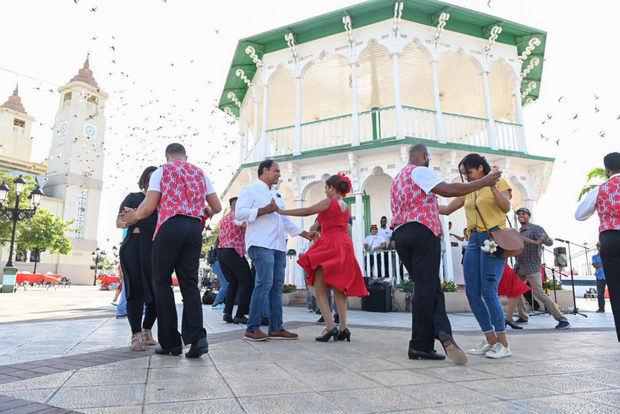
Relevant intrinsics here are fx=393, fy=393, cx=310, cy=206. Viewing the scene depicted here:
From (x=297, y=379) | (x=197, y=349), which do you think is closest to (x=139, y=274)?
(x=197, y=349)

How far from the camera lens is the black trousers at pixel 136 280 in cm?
372

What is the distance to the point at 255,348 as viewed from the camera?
3.71 m

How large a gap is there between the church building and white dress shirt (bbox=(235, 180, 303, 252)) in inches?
1922

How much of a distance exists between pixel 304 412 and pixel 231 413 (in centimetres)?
33

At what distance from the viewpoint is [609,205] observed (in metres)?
3.82

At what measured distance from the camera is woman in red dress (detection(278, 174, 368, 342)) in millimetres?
4383

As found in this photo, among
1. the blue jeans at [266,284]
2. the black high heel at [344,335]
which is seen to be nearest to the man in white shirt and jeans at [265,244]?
the blue jeans at [266,284]

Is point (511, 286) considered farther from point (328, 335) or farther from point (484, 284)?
point (328, 335)

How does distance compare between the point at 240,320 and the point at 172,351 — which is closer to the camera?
the point at 172,351

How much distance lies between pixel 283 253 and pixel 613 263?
11.0ft

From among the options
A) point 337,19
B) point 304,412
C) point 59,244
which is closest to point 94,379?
point 304,412

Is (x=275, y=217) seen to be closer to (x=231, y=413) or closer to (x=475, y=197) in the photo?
(x=475, y=197)

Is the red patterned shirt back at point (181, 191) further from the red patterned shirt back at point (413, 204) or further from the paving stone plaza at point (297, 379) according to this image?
the red patterned shirt back at point (413, 204)

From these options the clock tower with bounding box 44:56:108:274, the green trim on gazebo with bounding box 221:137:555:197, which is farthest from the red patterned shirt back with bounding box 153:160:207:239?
the clock tower with bounding box 44:56:108:274
